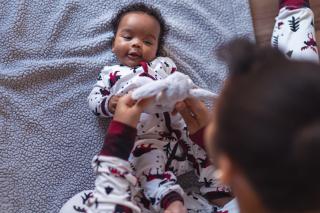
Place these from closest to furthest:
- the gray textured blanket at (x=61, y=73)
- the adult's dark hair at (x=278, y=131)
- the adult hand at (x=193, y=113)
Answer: the adult's dark hair at (x=278, y=131) < the adult hand at (x=193, y=113) < the gray textured blanket at (x=61, y=73)

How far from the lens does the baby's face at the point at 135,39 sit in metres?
1.18

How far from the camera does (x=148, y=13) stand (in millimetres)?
1225

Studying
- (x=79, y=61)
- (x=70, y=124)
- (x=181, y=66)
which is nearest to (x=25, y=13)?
(x=79, y=61)

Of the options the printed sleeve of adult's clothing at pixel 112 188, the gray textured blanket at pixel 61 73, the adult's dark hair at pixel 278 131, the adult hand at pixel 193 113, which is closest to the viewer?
the adult's dark hair at pixel 278 131

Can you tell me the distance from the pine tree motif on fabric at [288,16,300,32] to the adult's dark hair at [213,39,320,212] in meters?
0.62

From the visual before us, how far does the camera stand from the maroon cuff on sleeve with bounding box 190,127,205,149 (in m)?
1.08

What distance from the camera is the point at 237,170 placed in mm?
655

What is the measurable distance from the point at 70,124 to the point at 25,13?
33 centimetres

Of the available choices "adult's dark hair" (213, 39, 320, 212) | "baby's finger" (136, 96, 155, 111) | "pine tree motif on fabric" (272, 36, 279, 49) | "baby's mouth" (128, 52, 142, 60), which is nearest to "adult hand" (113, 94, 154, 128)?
"baby's finger" (136, 96, 155, 111)

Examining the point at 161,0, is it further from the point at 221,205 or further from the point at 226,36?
the point at 221,205

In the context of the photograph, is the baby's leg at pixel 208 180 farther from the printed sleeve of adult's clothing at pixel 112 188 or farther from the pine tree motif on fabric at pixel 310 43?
the pine tree motif on fabric at pixel 310 43

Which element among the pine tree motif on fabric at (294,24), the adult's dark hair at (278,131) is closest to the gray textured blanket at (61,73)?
the pine tree motif on fabric at (294,24)

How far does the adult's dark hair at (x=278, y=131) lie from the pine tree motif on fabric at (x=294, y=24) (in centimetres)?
62

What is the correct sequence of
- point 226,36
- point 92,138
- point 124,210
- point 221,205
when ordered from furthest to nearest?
point 226,36
point 92,138
point 221,205
point 124,210
